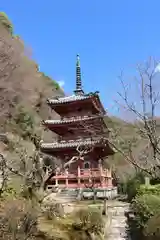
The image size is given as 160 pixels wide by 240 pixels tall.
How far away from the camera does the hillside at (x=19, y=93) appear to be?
3353 centimetres

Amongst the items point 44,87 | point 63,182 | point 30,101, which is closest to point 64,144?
point 63,182

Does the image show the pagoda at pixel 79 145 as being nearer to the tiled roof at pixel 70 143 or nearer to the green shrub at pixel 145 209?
the tiled roof at pixel 70 143

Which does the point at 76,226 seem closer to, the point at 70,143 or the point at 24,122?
the point at 70,143

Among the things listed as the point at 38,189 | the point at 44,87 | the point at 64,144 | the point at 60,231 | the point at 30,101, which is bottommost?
the point at 60,231

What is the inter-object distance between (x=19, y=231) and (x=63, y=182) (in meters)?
14.4

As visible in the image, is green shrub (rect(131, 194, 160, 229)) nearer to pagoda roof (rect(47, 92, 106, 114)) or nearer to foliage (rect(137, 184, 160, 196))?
foliage (rect(137, 184, 160, 196))

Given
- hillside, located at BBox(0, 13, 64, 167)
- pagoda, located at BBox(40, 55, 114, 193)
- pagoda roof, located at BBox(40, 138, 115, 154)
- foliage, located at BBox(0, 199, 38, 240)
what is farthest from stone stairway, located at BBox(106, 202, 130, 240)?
hillside, located at BBox(0, 13, 64, 167)

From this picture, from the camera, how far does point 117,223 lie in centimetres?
1414

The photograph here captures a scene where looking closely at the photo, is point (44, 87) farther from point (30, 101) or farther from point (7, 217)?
point (7, 217)

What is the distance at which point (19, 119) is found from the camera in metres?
35.5

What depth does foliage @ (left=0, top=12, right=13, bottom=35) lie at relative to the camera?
4259cm

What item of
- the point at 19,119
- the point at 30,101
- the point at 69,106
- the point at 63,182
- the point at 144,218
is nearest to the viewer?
the point at 144,218

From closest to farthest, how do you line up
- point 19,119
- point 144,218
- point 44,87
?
1. point 144,218
2. point 19,119
3. point 44,87

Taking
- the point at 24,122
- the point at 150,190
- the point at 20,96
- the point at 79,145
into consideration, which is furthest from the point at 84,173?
the point at 20,96
